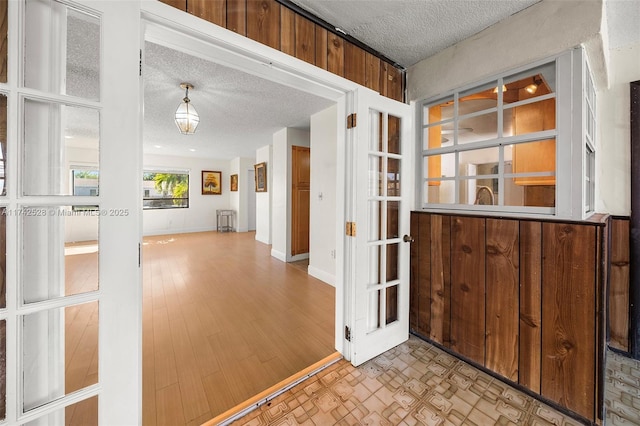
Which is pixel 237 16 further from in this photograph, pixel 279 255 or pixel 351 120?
pixel 279 255

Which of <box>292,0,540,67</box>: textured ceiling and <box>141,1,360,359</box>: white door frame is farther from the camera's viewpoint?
<box>292,0,540,67</box>: textured ceiling

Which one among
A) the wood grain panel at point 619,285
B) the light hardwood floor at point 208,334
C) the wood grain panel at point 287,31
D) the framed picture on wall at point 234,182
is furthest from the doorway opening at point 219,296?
the wood grain panel at point 619,285

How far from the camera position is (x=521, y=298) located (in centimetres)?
154

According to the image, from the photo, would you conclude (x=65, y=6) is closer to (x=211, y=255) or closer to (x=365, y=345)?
(x=365, y=345)

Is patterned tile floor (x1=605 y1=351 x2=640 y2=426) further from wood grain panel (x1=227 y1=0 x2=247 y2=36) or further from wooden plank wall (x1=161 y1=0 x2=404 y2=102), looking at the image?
wood grain panel (x1=227 y1=0 x2=247 y2=36)

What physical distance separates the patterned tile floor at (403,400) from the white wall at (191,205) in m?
7.31

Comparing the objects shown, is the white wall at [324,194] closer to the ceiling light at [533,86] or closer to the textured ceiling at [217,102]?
the textured ceiling at [217,102]

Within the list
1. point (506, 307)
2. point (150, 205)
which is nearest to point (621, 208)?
point (506, 307)

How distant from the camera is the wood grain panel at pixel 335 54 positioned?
1.61 m

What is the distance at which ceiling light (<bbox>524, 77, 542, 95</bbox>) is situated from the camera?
1666 mm

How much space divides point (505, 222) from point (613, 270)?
123cm

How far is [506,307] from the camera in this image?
160cm

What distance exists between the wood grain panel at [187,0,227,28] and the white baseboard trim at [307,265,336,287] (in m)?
2.99

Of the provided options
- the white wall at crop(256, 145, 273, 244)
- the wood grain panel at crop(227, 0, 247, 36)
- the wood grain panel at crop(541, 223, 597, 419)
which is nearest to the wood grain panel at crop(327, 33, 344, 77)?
the wood grain panel at crop(227, 0, 247, 36)
